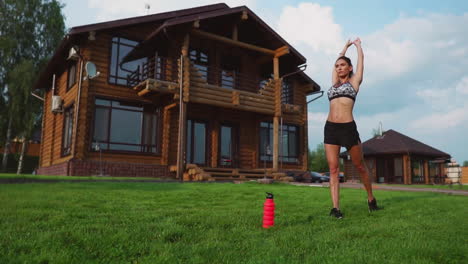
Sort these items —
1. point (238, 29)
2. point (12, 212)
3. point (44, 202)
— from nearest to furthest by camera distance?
point (12, 212) < point (44, 202) < point (238, 29)

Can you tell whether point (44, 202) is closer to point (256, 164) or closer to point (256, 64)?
point (256, 164)

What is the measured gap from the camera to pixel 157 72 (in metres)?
15.9

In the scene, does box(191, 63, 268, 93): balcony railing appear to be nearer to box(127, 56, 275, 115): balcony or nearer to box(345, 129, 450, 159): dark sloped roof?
box(127, 56, 275, 115): balcony

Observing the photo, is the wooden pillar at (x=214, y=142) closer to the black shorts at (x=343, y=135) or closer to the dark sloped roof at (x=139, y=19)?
the dark sloped roof at (x=139, y=19)

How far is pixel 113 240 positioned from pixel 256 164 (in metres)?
15.7

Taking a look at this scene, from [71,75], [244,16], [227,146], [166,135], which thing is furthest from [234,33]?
[71,75]

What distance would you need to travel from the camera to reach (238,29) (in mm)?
18406

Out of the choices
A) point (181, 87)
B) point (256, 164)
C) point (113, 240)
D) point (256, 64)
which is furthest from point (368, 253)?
point (256, 64)

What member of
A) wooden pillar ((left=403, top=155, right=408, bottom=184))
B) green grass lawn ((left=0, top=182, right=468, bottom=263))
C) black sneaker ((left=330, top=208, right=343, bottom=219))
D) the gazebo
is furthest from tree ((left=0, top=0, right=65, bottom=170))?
wooden pillar ((left=403, top=155, right=408, bottom=184))

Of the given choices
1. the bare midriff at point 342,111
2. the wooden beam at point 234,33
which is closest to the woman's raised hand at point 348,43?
the bare midriff at point 342,111

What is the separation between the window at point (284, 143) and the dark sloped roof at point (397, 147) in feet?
35.0

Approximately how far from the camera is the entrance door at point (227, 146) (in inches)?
698

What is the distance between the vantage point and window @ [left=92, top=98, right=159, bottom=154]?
15.0 meters

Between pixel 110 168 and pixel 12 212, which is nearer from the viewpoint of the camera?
pixel 12 212
